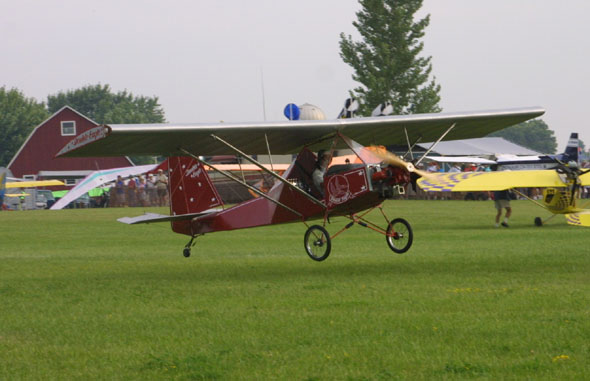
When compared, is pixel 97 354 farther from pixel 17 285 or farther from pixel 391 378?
pixel 17 285

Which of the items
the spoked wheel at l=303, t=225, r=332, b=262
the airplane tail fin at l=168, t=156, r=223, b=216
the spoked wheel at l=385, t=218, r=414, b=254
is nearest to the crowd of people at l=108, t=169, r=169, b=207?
the airplane tail fin at l=168, t=156, r=223, b=216

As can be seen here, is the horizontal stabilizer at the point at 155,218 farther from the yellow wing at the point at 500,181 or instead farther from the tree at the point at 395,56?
the tree at the point at 395,56

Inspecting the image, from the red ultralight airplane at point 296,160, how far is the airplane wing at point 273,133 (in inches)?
0.7

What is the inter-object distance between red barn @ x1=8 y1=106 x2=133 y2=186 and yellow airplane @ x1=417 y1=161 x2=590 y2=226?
51106 mm

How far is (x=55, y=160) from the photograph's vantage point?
7381 centimetres

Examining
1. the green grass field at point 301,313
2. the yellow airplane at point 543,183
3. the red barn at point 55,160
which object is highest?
the red barn at point 55,160

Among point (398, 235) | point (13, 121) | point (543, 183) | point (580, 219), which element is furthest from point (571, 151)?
point (13, 121)

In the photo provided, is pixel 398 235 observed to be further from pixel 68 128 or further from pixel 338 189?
pixel 68 128

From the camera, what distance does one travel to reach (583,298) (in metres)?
9.66

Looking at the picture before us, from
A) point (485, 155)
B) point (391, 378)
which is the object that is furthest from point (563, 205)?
point (485, 155)

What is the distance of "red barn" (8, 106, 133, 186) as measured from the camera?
72.1 m

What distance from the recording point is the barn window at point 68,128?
74.6 meters

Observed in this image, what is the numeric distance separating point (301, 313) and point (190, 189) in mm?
6899

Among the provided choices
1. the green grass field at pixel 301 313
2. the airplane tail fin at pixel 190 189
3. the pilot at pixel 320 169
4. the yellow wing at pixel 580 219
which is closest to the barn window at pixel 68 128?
the green grass field at pixel 301 313
